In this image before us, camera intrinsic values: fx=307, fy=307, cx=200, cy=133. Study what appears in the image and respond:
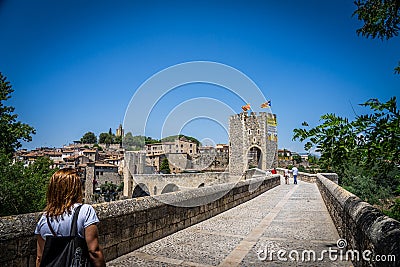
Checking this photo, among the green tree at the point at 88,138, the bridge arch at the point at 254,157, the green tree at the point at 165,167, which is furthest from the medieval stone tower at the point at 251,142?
the green tree at the point at 88,138

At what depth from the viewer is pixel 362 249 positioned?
3.29 m

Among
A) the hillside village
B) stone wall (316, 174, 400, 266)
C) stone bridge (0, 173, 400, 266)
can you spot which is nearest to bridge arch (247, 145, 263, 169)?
the hillside village

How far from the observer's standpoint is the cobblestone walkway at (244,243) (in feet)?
14.2

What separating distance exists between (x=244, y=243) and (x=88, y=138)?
117 metres

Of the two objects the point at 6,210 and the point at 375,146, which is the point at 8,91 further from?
the point at 375,146

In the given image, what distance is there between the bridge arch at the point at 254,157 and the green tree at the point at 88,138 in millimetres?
87638

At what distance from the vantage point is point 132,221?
460 centimetres

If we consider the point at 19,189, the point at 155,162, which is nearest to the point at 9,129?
the point at 19,189

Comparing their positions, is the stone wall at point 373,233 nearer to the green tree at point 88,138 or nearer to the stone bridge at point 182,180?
the stone bridge at point 182,180

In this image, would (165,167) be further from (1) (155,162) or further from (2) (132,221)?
(2) (132,221)

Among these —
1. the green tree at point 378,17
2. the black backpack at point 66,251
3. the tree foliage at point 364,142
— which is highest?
the green tree at point 378,17

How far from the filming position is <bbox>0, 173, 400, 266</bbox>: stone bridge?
9.27 feet

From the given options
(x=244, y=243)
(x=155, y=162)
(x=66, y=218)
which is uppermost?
(x=155, y=162)

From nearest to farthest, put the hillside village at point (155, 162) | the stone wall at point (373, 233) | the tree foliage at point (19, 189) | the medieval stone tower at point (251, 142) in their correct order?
the stone wall at point (373, 233)
the tree foliage at point (19, 189)
the hillside village at point (155, 162)
the medieval stone tower at point (251, 142)
